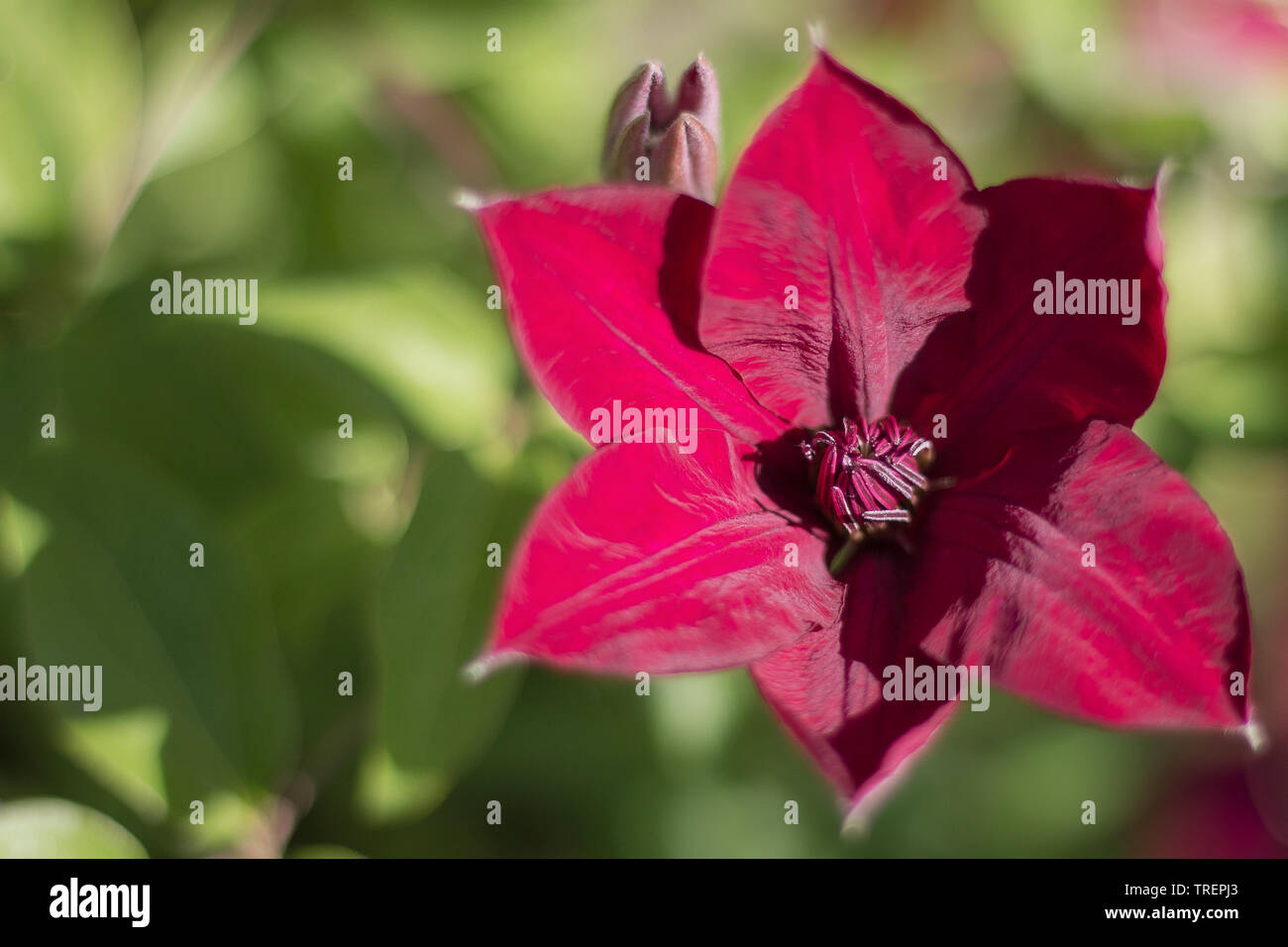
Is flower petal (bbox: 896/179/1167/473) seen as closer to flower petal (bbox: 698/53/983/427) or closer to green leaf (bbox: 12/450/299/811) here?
flower petal (bbox: 698/53/983/427)

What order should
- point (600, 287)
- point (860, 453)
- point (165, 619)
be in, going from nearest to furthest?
point (600, 287), point (860, 453), point (165, 619)

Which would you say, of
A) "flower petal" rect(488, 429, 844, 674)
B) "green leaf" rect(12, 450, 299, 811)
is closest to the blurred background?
"green leaf" rect(12, 450, 299, 811)

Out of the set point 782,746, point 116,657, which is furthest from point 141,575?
point 782,746

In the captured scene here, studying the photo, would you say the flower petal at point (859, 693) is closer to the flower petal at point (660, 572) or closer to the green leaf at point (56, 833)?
the flower petal at point (660, 572)

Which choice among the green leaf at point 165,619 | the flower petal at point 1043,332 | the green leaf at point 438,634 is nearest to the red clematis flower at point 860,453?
the flower petal at point 1043,332

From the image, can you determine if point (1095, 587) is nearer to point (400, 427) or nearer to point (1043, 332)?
point (1043, 332)

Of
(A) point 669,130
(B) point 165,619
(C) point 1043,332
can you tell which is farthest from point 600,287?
(B) point 165,619

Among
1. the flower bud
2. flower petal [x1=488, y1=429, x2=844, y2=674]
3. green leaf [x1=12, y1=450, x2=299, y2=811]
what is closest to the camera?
flower petal [x1=488, y1=429, x2=844, y2=674]

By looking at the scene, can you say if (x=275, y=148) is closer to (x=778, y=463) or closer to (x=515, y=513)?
(x=515, y=513)
